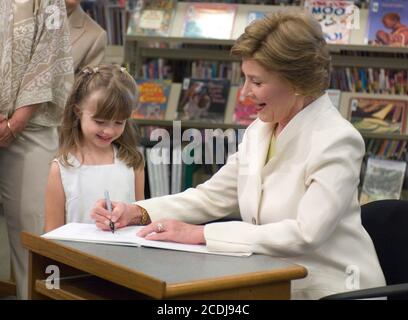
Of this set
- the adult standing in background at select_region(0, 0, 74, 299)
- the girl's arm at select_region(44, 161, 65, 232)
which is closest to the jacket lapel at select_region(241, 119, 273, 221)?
the girl's arm at select_region(44, 161, 65, 232)

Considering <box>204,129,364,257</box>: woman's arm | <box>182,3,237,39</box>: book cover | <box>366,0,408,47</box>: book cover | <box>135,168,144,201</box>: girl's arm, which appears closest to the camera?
<box>204,129,364,257</box>: woman's arm

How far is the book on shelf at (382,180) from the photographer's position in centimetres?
475

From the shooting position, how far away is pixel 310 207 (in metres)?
1.96

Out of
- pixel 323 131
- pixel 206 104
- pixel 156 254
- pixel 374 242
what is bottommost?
pixel 206 104

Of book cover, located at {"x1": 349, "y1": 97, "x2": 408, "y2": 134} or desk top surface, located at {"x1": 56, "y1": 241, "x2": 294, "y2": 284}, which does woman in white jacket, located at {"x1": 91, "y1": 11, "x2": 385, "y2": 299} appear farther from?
book cover, located at {"x1": 349, "y1": 97, "x2": 408, "y2": 134}

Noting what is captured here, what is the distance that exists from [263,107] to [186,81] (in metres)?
2.94

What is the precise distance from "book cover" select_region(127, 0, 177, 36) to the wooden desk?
3.04m

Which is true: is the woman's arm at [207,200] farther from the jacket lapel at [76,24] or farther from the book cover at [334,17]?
the book cover at [334,17]

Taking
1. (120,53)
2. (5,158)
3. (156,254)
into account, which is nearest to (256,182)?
(156,254)

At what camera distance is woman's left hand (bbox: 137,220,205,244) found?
6.68 ft

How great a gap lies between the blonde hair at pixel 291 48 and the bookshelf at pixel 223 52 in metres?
2.65
